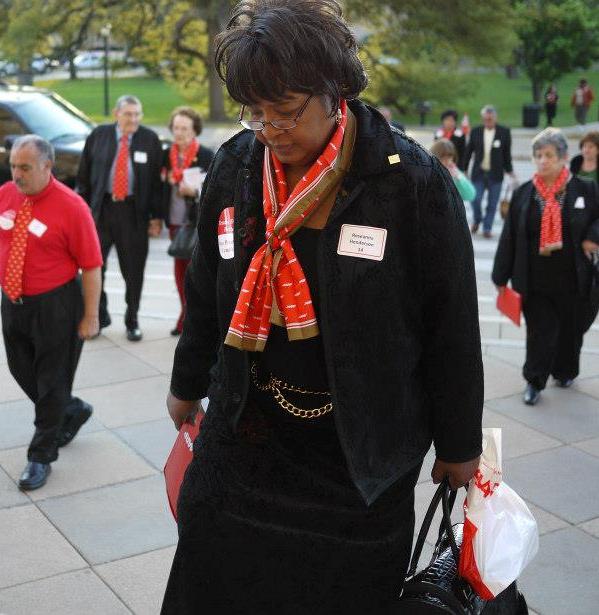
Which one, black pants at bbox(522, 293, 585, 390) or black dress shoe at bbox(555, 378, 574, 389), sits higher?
black pants at bbox(522, 293, 585, 390)

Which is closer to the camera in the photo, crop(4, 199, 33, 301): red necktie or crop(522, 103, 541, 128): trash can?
crop(4, 199, 33, 301): red necktie

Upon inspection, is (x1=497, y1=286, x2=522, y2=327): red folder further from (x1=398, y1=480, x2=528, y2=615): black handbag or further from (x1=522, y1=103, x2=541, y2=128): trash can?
(x1=522, y1=103, x2=541, y2=128): trash can

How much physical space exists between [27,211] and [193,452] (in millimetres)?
2726

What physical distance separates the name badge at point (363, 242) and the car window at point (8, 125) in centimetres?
1240

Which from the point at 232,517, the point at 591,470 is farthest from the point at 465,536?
the point at 591,470

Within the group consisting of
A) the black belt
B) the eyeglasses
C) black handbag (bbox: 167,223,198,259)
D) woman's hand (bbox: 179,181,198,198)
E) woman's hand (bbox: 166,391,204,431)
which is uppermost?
the eyeglasses

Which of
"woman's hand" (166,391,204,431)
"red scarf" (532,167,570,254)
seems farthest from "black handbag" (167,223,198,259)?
"woman's hand" (166,391,204,431)

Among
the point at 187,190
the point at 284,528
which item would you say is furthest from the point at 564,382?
the point at 284,528

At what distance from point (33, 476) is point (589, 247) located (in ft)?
12.3

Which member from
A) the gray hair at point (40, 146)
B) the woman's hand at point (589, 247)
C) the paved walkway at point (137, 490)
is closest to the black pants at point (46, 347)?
the paved walkway at point (137, 490)

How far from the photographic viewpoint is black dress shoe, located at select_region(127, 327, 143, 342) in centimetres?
846

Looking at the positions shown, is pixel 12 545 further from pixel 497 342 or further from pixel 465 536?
pixel 497 342

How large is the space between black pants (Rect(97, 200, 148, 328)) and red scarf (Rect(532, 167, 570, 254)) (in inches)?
133

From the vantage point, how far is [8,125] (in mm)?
14289
